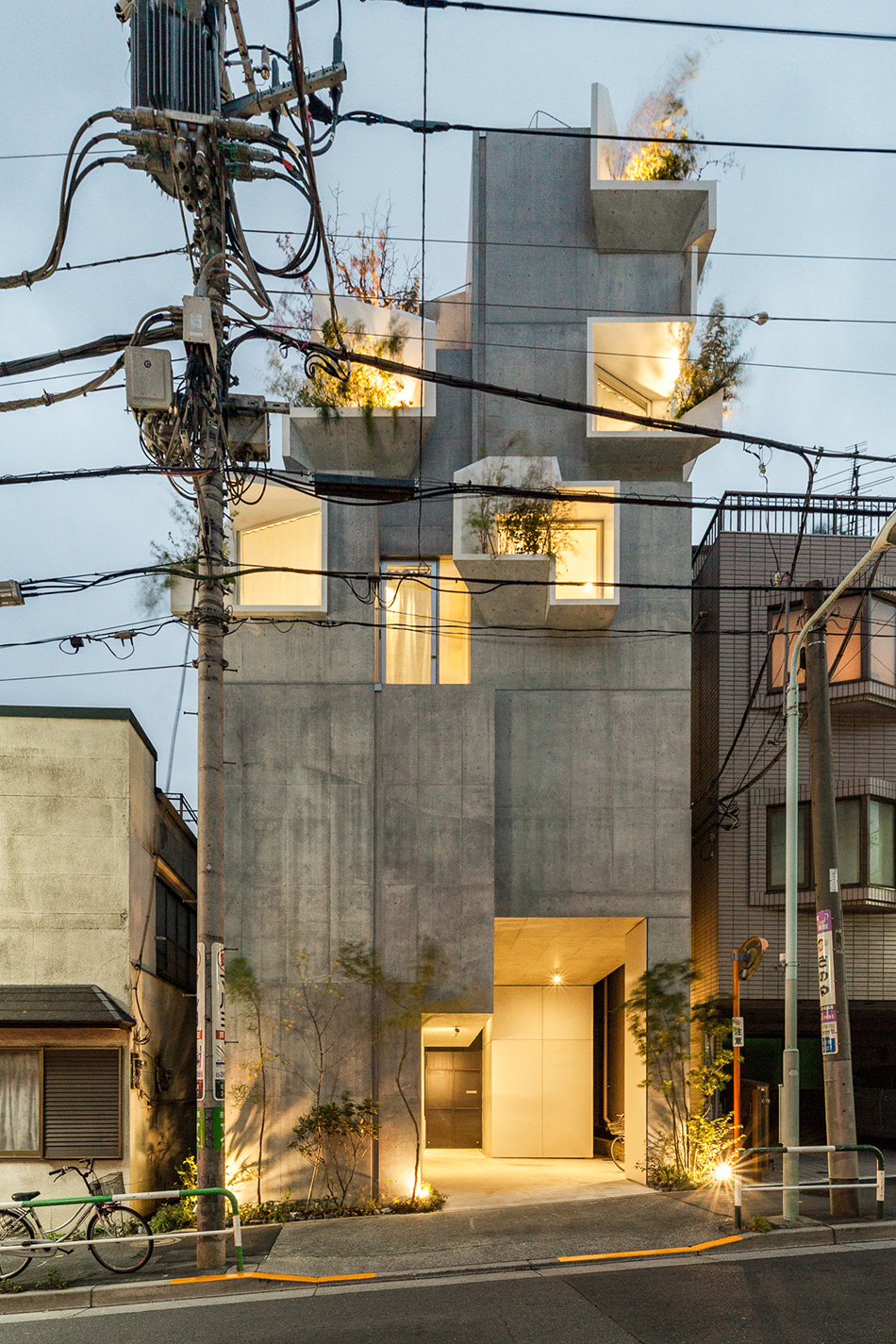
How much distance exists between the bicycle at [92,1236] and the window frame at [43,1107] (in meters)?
0.93

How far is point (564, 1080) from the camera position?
24.0m

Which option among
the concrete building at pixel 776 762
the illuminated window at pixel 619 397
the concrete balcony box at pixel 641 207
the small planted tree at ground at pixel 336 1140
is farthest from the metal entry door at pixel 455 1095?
the concrete balcony box at pixel 641 207

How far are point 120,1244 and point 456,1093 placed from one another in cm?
1261

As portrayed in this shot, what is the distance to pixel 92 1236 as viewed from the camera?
13.3m

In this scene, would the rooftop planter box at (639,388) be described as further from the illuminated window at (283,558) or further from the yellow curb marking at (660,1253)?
the yellow curb marking at (660,1253)

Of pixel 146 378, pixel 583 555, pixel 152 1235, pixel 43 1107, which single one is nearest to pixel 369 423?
pixel 583 555

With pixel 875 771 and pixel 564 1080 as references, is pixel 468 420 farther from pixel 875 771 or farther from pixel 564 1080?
pixel 564 1080

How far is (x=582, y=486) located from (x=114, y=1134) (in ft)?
39.1

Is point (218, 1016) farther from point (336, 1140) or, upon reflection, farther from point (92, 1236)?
point (336, 1140)

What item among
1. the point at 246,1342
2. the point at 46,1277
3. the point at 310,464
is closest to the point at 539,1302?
the point at 246,1342

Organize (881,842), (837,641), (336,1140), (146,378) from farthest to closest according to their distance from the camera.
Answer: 1. (837,641)
2. (881,842)
3. (336,1140)
4. (146,378)

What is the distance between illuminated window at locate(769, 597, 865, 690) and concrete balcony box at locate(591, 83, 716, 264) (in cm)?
712

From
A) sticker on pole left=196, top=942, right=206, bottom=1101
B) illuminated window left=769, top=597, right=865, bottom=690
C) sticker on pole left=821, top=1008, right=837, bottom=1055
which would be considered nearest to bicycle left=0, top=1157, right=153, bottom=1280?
sticker on pole left=196, top=942, right=206, bottom=1101

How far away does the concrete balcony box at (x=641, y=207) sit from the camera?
18.5 m
